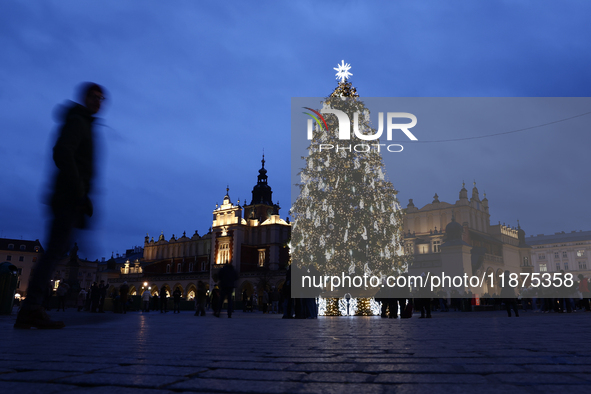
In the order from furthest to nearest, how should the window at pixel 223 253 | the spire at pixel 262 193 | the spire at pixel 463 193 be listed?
the spire at pixel 262 193
the window at pixel 223 253
the spire at pixel 463 193

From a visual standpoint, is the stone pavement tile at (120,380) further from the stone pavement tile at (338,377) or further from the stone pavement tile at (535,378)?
the stone pavement tile at (535,378)

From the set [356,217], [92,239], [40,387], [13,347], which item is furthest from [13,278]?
[356,217]

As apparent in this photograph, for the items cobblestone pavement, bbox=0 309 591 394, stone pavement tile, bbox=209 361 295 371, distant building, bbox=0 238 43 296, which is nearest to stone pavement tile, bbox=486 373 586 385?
cobblestone pavement, bbox=0 309 591 394

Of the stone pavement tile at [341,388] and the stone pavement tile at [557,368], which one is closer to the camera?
the stone pavement tile at [341,388]

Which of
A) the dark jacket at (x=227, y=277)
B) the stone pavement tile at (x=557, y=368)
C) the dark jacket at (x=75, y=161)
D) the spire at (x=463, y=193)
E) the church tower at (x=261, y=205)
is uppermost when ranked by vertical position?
the church tower at (x=261, y=205)

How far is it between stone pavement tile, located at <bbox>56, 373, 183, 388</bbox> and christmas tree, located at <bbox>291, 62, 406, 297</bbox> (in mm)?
18361

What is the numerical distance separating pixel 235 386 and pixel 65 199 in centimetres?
269

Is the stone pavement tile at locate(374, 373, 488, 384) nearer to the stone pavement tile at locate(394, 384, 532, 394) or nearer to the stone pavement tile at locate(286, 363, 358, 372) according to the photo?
the stone pavement tile at locate(394, 384, 532, 394)

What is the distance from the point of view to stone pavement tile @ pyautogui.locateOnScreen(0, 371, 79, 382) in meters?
1.25

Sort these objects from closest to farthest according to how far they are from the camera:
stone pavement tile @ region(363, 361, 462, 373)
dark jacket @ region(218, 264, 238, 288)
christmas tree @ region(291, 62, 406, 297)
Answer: stone pavement tile @ region(363, 361, 462, 373) → dark jacket @ region(218, 264, 238, 288) → christmas tree @ region(291, 62, 406, 297)

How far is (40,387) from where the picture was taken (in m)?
1.14

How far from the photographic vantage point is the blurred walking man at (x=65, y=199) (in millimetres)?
3361

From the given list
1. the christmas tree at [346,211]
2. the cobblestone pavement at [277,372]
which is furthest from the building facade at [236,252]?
the cobblestone pavement at [277,372]

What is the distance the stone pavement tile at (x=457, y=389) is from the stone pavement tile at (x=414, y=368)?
0.31 meters
